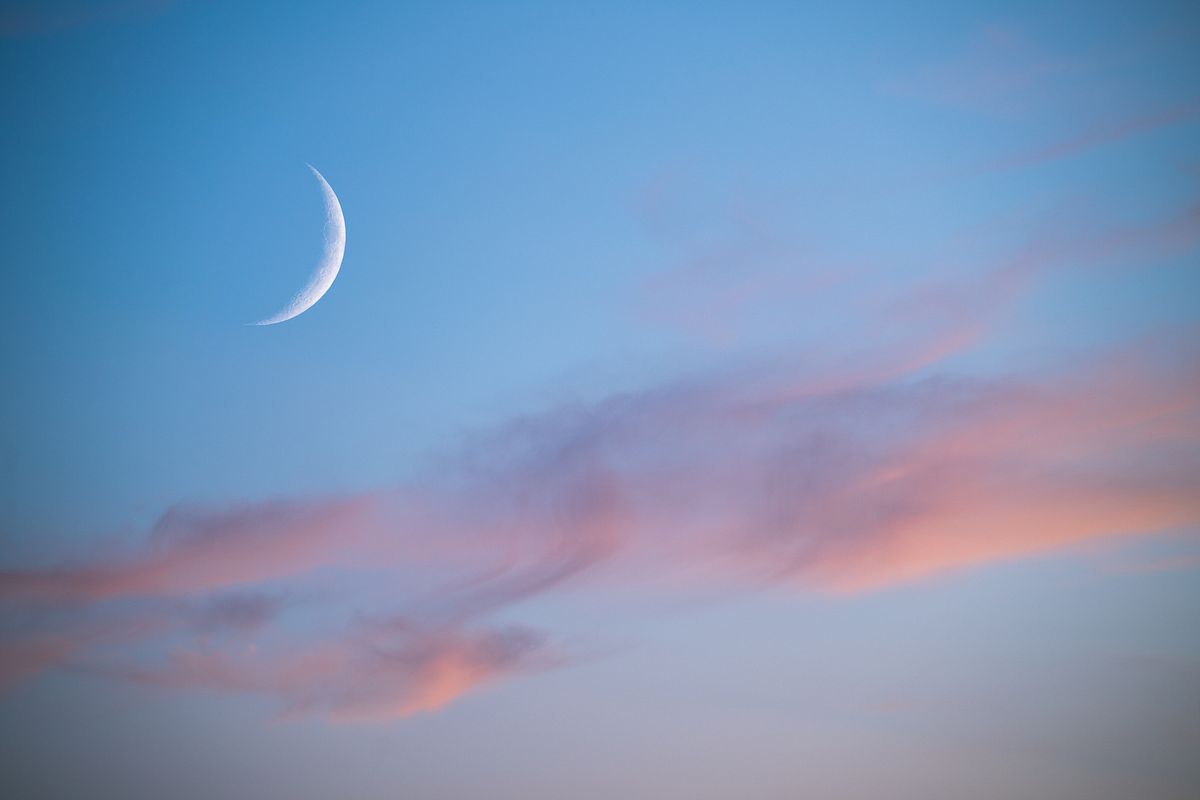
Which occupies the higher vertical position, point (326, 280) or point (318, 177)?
point (318, 177)

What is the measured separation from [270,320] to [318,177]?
6760mm

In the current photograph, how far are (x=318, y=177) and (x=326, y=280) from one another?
4638 mm

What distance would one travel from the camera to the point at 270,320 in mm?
46750

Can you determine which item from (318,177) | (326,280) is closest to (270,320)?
(326,280)

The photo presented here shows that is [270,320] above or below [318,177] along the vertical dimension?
below

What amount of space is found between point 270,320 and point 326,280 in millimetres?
2994

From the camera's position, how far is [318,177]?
47625 mm

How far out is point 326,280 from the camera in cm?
4741

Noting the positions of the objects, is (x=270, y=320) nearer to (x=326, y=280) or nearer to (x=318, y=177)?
(x=326, y=280)
